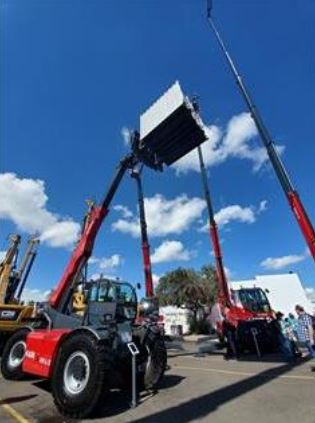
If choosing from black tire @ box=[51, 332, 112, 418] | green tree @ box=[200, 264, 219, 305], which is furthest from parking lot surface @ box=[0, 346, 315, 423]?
green tree @ box=[200, 264, 219, 305]

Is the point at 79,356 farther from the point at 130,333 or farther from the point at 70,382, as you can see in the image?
the point at 130,333

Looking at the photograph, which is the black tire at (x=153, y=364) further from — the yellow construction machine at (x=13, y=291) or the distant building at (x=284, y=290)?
the distant building at (x=284, y=290)

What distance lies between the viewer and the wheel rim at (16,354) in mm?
10734

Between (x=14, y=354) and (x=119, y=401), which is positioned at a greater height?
(x=14, y=354)

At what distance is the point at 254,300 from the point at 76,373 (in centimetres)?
1287

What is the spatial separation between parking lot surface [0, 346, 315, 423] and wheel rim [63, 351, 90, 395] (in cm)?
49

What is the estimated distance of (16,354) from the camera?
35.6 ft

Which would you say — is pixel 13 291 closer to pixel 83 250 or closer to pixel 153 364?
pixel 83 250

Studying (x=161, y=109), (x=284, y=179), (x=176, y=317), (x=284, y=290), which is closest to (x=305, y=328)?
(x=284, y=179)

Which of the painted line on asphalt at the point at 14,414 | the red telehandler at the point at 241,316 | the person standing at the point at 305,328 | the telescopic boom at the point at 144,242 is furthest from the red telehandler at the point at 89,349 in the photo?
the telescopic boom at the point at 144,242

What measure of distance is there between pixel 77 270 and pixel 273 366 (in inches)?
318

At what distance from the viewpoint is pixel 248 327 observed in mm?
16188

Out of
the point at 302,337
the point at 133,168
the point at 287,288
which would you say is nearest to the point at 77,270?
the point at 133,168

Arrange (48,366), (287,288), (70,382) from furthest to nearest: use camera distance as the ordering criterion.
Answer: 1. (287,288)
2. (48,366)
3. (70,382)
